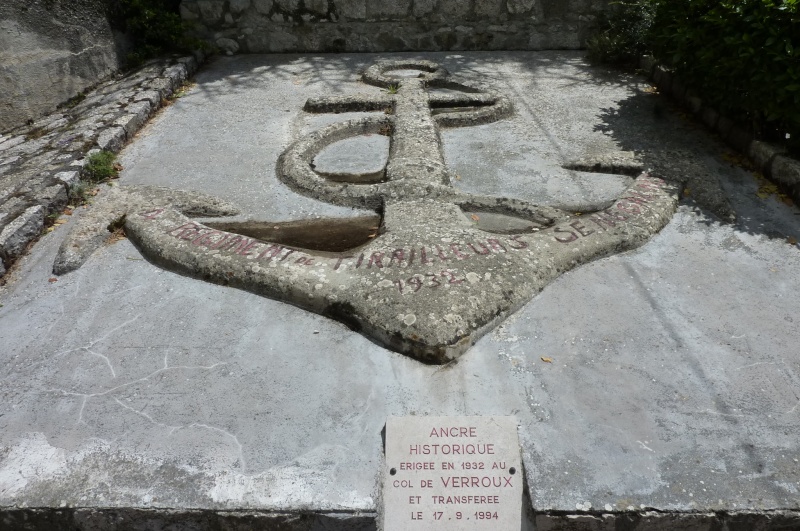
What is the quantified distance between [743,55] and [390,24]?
14.2ft

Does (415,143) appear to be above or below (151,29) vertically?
below

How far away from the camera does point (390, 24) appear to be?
701 cm

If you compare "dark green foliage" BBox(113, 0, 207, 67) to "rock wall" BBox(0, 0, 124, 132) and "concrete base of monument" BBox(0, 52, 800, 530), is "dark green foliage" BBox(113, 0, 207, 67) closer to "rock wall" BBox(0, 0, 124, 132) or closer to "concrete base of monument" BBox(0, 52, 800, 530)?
"rock wall" BBox(0, 0, 124, 132)

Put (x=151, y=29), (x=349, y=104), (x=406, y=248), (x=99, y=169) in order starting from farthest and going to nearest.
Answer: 1. (x=151, y=29)
2. (x=349, y=104)
3. (x=99, y=169)
4. (x=406, y=248)

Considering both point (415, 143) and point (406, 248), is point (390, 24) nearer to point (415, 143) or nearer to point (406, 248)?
point (415, 143)

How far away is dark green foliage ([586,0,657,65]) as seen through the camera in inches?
244

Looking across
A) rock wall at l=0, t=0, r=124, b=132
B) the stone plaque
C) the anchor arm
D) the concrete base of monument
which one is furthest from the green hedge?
rock wall at l=0, t=0, r=124, b=132

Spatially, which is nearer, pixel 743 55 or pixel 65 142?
pixel 743 55

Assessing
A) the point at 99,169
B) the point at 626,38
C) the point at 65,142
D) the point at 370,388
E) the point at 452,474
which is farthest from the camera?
the point at 626,38

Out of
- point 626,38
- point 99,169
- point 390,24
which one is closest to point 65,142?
point 99,169

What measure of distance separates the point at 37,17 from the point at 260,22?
2.44 metres

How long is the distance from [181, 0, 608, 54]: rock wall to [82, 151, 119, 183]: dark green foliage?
346 cm

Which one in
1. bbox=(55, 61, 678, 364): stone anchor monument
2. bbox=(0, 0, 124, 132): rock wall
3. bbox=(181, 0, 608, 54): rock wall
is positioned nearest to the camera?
bbox=(55, 61, 678, 364): stone anchor monument

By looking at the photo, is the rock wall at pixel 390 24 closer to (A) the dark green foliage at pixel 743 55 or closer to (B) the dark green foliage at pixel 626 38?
(B) the dark green foliage at pixel 626 38
